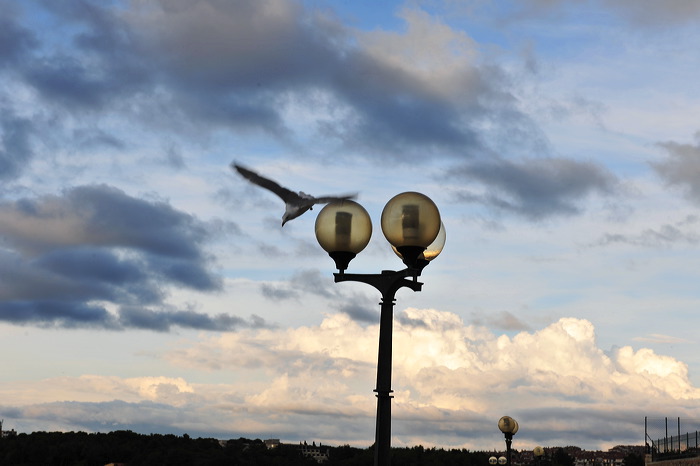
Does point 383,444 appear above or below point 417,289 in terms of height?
below

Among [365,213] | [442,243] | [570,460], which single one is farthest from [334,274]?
[570,460]

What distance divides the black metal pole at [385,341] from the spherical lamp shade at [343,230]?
0.25 metres

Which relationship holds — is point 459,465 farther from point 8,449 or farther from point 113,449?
point 8,449

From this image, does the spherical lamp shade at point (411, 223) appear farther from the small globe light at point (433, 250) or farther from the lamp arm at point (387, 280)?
the small globe light at point (433, 250)

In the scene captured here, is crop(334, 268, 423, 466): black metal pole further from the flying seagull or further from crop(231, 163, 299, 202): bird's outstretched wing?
crop(231, 163, 299, 202): bird's outstretched wing

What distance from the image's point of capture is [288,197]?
42.1 feet

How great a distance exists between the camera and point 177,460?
528 feet

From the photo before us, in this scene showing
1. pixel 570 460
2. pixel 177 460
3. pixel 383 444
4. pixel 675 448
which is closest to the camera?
pixel 383 444

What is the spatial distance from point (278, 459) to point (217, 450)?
479 inches

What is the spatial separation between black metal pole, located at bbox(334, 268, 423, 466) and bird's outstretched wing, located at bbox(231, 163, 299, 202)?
9.73 feet

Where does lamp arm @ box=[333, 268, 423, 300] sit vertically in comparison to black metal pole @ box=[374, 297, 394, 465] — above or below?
above

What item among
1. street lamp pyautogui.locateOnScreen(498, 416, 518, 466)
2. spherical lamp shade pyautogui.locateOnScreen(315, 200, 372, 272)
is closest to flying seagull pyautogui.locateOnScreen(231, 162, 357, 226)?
spherical lamp shade pyautogui.locateOnScreen(315, 200, 372, 272)

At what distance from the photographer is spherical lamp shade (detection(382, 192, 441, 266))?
9.33 m

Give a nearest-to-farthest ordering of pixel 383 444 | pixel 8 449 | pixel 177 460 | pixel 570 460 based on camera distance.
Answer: pixel 383 444, pixel 570 460, pixel 177 460, pixel 8 449
